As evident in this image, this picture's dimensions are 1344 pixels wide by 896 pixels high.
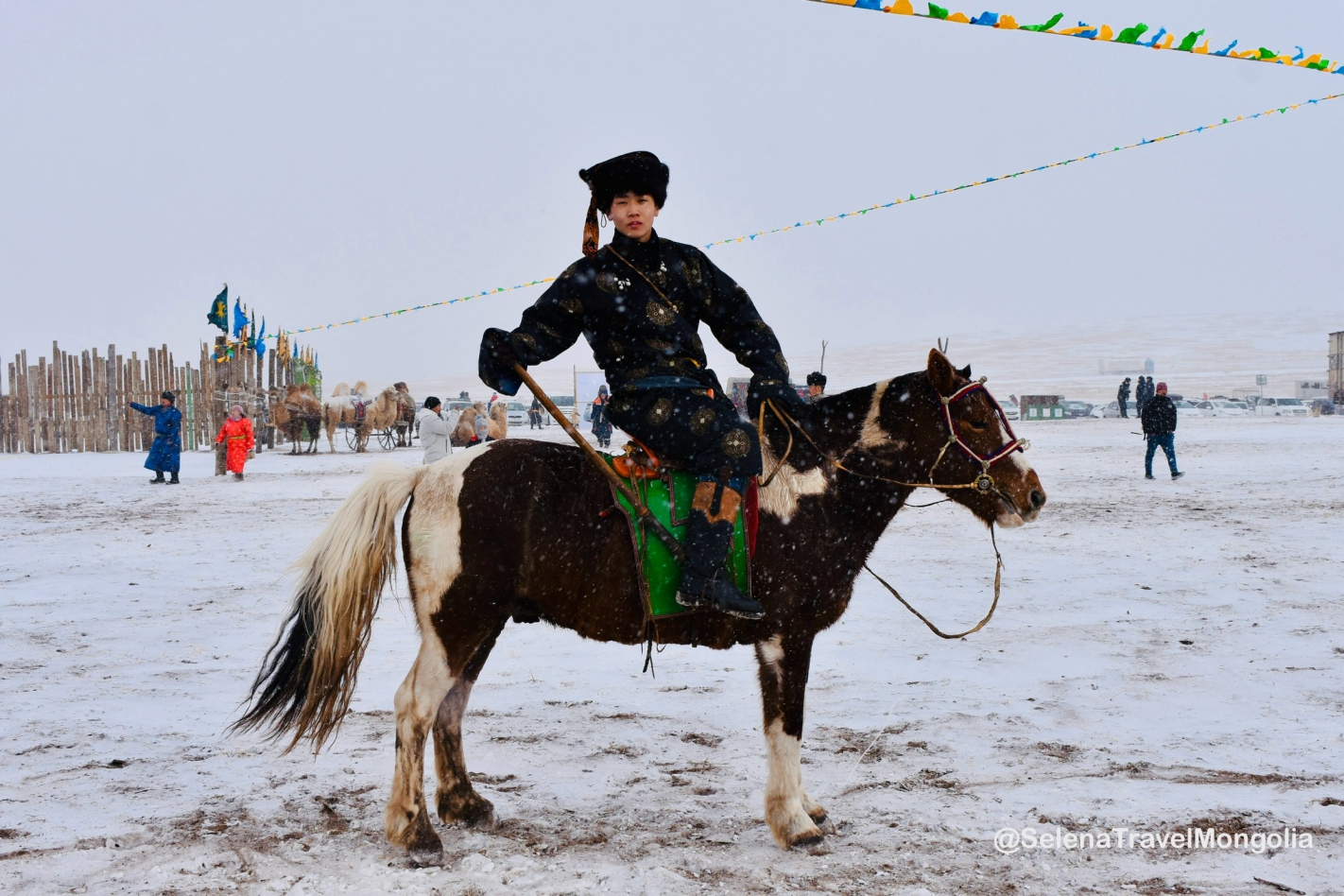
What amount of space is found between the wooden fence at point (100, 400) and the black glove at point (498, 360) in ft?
86.8

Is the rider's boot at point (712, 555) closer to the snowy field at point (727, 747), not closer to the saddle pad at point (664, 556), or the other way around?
the saddle pad at point (664, 556)

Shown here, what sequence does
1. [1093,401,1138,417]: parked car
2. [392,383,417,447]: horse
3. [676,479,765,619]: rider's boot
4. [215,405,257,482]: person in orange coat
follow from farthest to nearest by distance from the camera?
[1093,401,1138,417]: parked car < [392,383,417,447]: horse < [215,405,257,482]: person in orange coat < [676,479,765,619]: rider's boot

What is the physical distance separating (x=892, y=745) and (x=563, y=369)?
101 m

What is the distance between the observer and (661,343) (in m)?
3.29

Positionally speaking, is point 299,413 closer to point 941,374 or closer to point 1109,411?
point 941,374

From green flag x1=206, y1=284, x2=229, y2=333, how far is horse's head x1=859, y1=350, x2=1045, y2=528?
21.1m

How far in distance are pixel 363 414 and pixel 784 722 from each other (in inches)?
1022

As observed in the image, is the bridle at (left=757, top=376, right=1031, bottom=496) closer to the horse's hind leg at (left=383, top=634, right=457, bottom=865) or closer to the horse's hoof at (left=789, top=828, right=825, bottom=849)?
the horse's hoof at (left=789, top=828, right=825, bottom=849)

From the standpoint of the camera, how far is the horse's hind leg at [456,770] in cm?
334

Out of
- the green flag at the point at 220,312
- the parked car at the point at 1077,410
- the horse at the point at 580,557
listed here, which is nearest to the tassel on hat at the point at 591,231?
the horse at the point at 580,557

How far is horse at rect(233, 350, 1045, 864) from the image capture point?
3.22 m

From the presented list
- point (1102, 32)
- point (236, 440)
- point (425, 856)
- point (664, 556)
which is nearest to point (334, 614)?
point (425, 856)

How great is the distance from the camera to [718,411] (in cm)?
320

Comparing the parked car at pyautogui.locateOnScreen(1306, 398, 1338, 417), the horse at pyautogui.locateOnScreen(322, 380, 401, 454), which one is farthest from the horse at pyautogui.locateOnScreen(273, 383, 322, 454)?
the parked car at pyautogui.locateOnScreen(1306, 398, 1338, 417)
